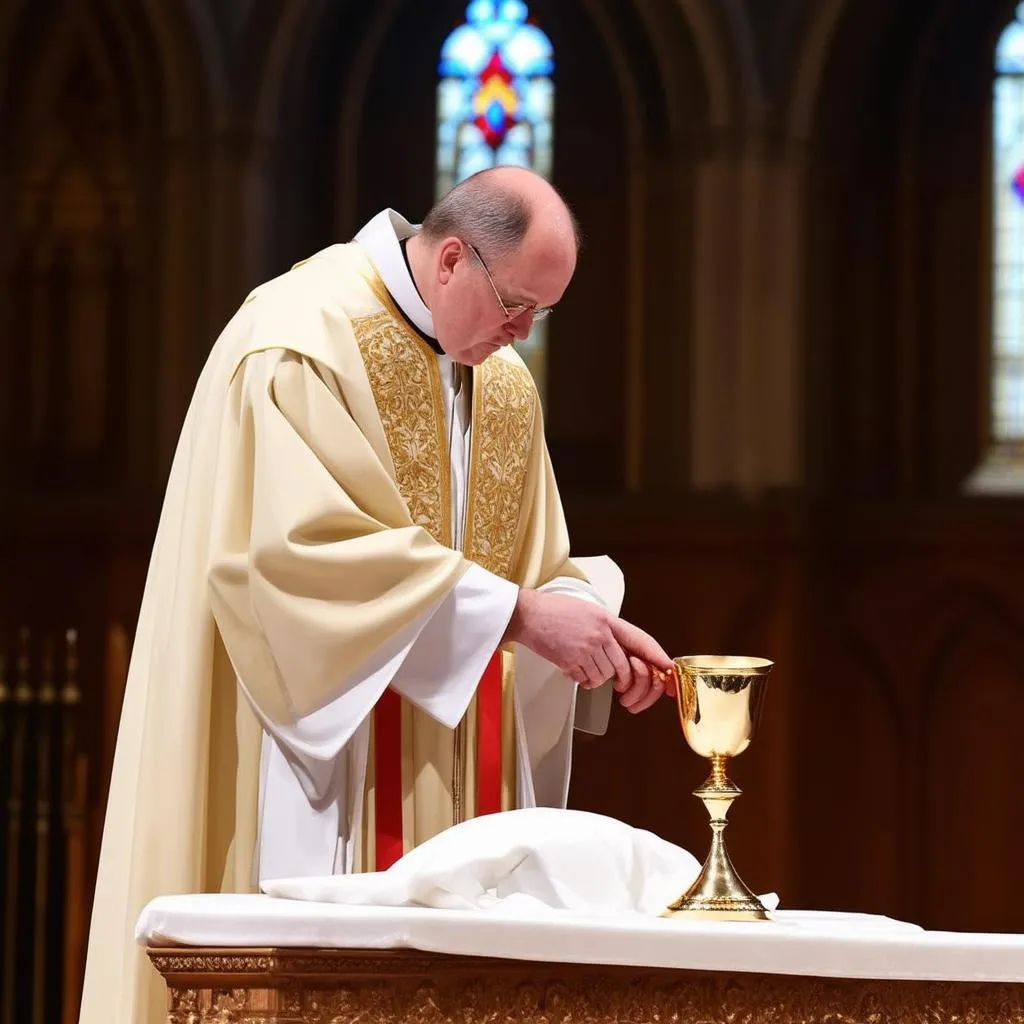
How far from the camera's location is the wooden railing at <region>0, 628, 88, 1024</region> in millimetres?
7906

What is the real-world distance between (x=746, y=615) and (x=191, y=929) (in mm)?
6803

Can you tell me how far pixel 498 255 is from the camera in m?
3.40

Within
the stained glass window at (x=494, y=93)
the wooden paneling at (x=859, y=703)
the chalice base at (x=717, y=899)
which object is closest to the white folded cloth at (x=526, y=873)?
the chalice base at (x=717, y=899)

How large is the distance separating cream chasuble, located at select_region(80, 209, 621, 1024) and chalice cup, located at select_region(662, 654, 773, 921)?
42cm

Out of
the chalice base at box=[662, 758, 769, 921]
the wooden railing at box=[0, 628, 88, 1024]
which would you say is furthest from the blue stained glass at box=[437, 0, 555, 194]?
the chalice base at box=[662, 758, 769, 921]

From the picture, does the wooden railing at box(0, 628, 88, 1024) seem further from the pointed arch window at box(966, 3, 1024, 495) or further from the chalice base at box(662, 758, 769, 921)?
the chalice base at box(662, 758, 769, 921)

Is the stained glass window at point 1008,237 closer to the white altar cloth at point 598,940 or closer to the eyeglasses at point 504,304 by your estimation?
the eyeglasses at point 504,304

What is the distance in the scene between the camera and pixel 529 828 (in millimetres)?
2842

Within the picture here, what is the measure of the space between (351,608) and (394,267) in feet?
2.39

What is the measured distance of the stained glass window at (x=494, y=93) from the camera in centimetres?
1019

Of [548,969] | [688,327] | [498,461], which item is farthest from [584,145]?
[548,969]

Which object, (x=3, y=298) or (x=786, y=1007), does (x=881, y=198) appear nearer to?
(x=3, y=298)

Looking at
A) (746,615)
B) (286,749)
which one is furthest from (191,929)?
(746,615)

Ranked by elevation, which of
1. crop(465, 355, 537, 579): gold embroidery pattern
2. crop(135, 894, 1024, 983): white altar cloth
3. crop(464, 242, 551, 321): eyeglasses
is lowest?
crop(135, 894, 1024, 983): white altar cloth
